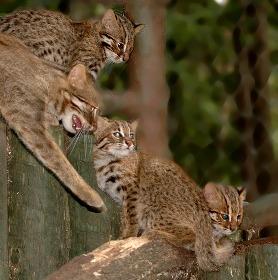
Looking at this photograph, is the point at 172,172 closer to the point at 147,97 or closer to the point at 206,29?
the point at 147,97

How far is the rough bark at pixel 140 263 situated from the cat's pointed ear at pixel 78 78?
76 cm

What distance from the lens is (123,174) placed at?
3494 millimetres

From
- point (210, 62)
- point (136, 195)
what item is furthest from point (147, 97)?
point (210, 62)

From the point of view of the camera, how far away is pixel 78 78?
351cm

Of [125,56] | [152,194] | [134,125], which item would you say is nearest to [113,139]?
[134,125]

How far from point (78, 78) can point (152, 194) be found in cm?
52

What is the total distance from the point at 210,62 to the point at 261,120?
2.92 feet

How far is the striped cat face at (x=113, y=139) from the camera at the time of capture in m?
3.62

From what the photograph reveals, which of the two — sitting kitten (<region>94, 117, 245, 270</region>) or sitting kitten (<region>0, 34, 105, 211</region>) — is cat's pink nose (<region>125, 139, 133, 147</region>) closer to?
sitting kitten (<region>94, 117, 245, 270</region>)

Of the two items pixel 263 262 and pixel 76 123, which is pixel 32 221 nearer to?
pixel 76 123

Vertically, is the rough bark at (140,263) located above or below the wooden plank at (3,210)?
below

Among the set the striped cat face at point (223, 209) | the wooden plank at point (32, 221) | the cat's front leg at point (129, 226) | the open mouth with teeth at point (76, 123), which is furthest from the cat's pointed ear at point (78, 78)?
the striped cat face at point (223, 209)

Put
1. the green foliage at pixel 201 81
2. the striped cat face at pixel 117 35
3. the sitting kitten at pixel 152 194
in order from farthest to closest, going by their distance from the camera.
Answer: the green foliage at pixel 201 81, the striped cat face at pixel 117 35, the sitting kitten at pixel 152 194

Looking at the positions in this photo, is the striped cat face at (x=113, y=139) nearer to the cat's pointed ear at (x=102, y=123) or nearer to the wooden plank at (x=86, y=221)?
the cat's pointed ear at (x=102, y=123)
